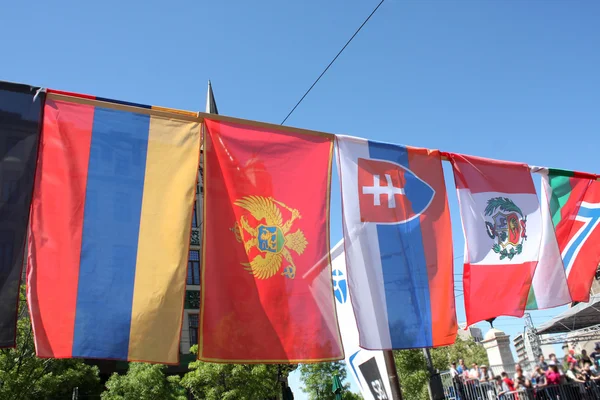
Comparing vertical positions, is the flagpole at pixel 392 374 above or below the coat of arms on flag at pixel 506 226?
below

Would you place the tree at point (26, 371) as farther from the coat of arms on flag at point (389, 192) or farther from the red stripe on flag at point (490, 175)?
the red stripe on flag at point (490, 175)

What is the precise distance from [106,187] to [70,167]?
460mm

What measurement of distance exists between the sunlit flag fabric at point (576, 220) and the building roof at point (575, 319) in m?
17.7

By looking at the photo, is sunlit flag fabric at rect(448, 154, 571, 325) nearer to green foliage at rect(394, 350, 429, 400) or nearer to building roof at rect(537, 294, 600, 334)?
green foliage at rect(394, 350, 429, 400)

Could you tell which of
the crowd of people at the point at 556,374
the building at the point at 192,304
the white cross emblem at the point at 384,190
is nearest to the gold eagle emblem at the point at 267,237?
the white cross emblem at the point at 384,190

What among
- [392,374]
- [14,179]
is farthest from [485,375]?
[14,179]

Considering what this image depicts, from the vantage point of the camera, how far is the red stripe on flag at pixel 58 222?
5.19 meters

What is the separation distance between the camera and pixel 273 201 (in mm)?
6773

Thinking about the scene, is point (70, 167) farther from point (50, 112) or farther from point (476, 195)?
point (476, 195)

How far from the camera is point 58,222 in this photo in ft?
18.3

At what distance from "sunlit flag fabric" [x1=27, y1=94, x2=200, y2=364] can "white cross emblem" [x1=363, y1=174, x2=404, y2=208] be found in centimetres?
272

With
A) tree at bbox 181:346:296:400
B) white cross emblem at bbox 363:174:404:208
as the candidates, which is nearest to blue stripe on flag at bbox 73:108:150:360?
white cross emblem at bbox 363:174:404:208

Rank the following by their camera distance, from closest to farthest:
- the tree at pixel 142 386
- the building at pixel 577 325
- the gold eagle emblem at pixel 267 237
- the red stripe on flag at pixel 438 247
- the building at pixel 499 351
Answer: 1. the gold eagle emblem at pixel 267 237
2. the red stripe on flag at pixel 438 247
3. the building at pixel 499 351
4. the tree at pixel 142 386
5. the building at pixel 577 325

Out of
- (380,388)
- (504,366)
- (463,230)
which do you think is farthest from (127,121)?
(504,366)
